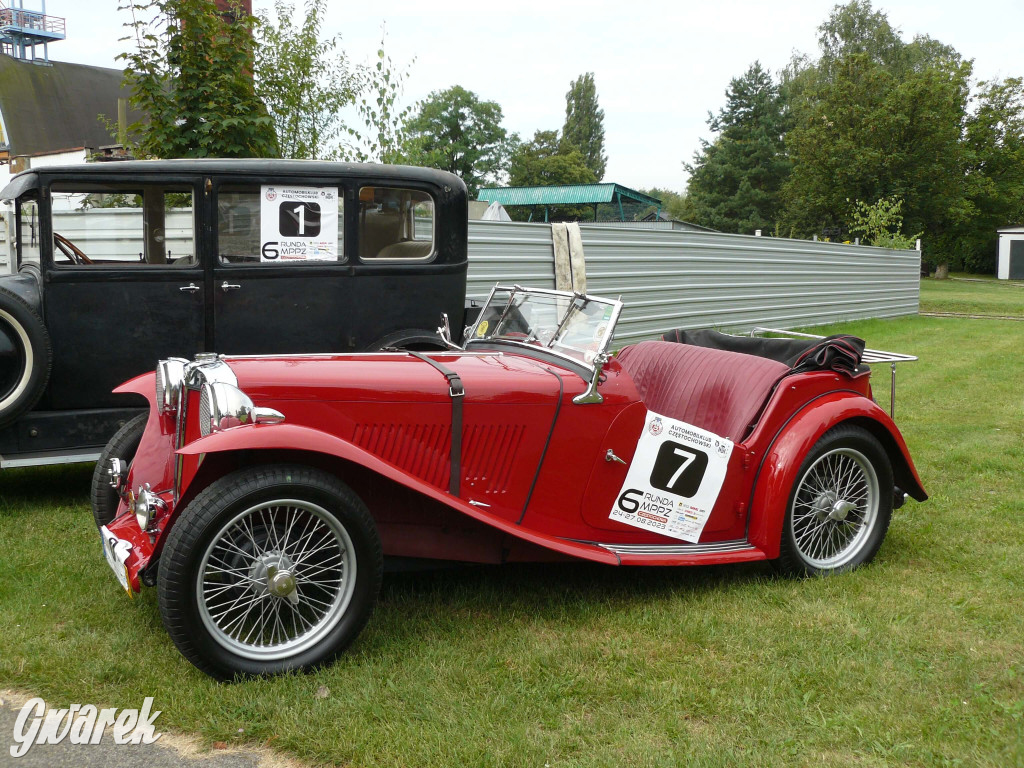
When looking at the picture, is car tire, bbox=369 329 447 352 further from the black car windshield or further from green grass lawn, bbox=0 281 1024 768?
green grass lawn, bbox=0 281 1024 768

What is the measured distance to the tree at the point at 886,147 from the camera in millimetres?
38188

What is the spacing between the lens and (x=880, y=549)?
488 cm

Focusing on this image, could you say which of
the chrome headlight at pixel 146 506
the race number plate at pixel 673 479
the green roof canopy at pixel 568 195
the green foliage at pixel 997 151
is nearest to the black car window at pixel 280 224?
the chrome headlight at pixel 146 506

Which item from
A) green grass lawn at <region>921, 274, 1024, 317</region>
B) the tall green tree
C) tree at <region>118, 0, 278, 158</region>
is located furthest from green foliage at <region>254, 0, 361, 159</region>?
the tall green tree

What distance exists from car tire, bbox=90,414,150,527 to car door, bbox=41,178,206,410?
151cm

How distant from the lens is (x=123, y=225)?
234 inches

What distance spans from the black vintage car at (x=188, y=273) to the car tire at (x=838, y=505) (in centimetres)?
290

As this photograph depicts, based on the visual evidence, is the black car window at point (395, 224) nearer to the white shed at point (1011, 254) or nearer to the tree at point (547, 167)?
the white shed at point (1011, 254)

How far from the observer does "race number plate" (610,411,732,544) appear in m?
4.08

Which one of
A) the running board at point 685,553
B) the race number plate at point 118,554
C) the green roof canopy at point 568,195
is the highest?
the green roof canopy at point 568,195

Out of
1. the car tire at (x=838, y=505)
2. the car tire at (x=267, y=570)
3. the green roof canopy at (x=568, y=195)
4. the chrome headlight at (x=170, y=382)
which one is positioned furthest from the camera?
the green roof canopy at (x=568, y=195)

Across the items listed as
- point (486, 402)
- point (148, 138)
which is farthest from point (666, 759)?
point (148, 138)

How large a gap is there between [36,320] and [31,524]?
1.21m

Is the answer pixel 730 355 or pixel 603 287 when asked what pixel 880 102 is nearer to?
pixel 603 287
